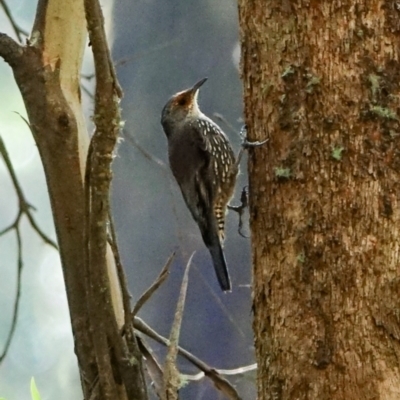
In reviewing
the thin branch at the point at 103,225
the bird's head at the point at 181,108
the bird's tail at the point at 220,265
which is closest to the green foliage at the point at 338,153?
the thin branch at the point at 103,225

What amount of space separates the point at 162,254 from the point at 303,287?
123 cm

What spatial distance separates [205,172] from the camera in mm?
1958

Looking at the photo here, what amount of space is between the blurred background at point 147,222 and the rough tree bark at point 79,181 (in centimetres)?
87

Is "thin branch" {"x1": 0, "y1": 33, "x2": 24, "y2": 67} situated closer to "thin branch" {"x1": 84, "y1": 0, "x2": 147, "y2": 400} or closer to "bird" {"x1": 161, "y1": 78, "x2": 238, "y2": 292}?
"thin branch" {"x1": 84, "y1": 0, "x2": 147, "y2": 400}

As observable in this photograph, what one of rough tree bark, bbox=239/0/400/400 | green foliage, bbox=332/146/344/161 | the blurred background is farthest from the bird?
green foliage, bbox=332/146/344/161

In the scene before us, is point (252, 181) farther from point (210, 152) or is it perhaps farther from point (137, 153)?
point (137, 153)

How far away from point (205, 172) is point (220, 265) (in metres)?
0.28

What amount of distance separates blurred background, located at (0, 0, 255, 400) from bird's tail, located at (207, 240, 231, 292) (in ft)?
1.50

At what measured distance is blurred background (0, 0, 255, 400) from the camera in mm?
2322

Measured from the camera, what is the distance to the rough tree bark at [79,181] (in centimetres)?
104

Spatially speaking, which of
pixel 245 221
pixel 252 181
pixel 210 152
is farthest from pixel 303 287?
pixel 245 221

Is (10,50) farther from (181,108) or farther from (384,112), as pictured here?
(181,108)

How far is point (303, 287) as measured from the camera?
1148 mm

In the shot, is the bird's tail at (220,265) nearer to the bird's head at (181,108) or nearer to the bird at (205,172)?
the bird at (205,172)
